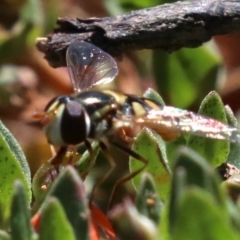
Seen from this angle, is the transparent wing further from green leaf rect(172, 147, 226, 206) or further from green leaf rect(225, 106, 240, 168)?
green leaf rect(172, 147, 226, 206)

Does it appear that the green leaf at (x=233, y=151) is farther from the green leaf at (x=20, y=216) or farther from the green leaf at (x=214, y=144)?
the green leaf at (x=20, y=216)

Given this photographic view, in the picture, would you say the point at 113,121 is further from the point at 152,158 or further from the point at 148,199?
the point at 148,199

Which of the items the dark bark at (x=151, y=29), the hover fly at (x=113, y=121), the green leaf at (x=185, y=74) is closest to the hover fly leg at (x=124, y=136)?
the hover fly at (x=113, y=121)

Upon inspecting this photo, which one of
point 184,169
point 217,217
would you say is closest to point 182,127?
point 184,169

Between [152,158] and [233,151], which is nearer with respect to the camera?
[152,158]

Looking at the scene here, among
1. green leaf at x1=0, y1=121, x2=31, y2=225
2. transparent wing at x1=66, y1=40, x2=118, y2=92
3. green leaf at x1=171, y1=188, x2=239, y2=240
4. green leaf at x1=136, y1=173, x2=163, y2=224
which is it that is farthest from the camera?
transparent wing at x1=66, y1=40, x2=118, y2=92

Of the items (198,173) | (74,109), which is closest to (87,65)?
(74,109)

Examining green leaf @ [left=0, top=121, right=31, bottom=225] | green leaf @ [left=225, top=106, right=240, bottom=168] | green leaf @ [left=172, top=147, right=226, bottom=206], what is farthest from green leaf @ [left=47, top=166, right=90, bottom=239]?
green leaf @ [left=225, top=106, right=240, bottom=168]
